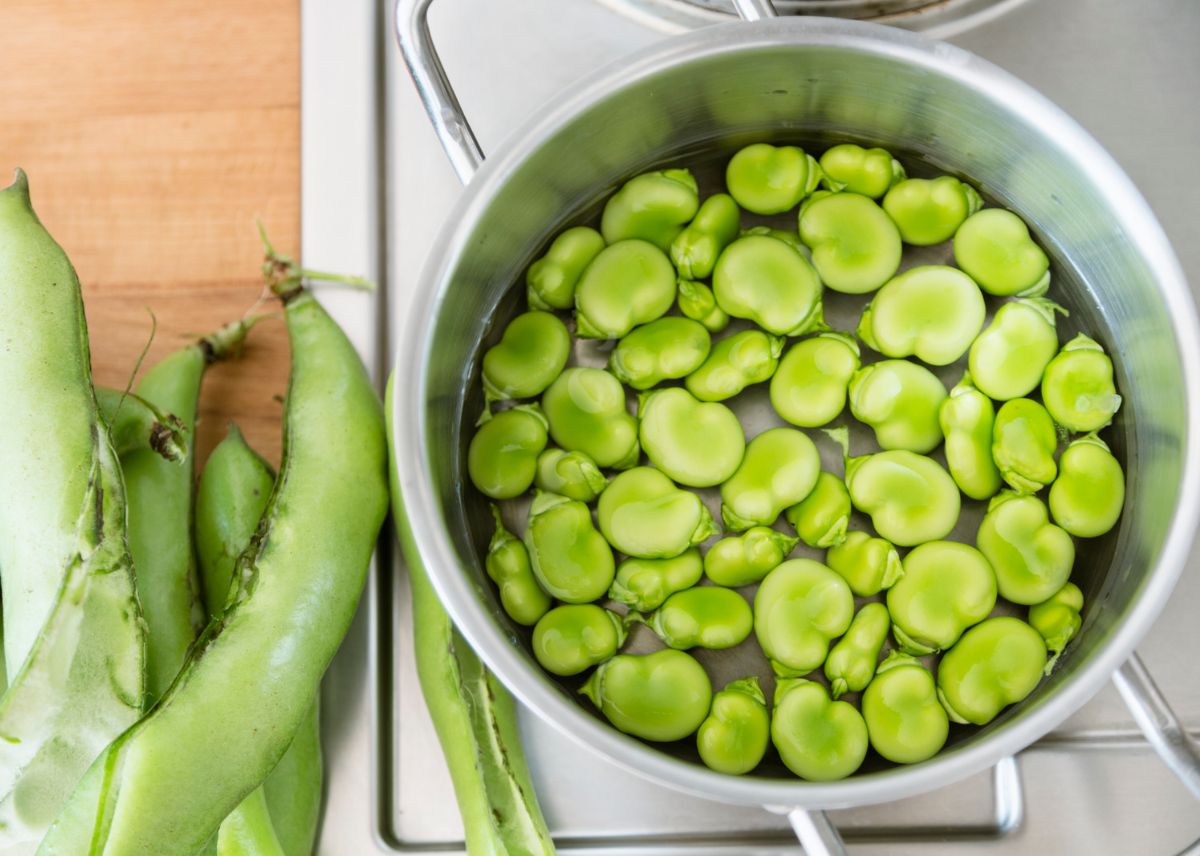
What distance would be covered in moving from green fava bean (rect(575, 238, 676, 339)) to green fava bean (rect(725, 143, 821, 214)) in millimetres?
104

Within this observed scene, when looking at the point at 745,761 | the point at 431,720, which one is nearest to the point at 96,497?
the point at 431,720

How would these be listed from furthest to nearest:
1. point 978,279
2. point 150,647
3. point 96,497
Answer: point 978,279, point 150,647, point 96,497

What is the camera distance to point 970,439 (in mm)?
954

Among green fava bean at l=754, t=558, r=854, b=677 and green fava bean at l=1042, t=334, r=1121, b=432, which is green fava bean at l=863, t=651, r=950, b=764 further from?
green fava bean at l=1042, t=334, r=1121, b=432

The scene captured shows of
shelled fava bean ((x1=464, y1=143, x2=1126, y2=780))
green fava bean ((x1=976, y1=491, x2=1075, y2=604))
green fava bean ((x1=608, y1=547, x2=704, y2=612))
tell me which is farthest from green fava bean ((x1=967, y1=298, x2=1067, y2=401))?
green fava bean ((x1=608, y1=547, x2=704, y2=612))

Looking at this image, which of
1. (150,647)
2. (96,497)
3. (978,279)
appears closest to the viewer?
(96,497)

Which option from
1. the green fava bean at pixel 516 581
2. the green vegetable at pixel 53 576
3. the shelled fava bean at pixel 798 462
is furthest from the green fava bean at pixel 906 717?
the green vegetable at pixel 53 576

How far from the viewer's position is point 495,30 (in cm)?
106

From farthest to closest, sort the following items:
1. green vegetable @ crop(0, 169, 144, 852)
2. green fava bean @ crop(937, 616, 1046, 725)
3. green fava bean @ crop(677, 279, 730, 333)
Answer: green fava bean @ crop(677, 279, 730, 333)
green fava bean @ crop(937, 616, 1046, 725)
green vegetable @ crop(0, 169, 144, 852)

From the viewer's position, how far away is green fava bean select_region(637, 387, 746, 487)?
0.98 meters

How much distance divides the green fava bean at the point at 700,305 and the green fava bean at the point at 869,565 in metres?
0.25

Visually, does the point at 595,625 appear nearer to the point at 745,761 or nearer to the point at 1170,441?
the point at 745,761

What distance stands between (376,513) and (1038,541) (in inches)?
23.3

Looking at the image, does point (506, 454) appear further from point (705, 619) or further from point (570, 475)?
point (705, 619)
